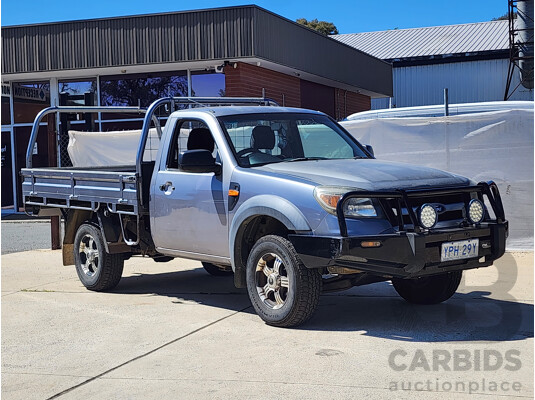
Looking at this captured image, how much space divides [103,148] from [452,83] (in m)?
26.0

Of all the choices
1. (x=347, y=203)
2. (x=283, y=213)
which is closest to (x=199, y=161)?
(x=283, y=213)

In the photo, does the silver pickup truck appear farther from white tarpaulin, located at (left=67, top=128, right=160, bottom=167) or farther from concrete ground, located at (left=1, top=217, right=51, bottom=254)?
concrete ground, located at (left=1, top=217, right=51, bottom=254)

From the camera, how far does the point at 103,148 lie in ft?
46.1

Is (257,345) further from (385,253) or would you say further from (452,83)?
(452,83)

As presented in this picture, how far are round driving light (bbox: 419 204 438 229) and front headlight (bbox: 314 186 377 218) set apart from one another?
1.20 feet

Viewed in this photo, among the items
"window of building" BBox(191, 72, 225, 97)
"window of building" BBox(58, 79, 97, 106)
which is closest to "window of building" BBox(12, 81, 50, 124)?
"window of building" BBox(58, 79, 97, 106)

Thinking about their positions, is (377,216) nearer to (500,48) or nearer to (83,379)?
(83,379)

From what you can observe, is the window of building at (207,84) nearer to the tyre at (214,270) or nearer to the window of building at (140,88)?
the window of building at (140,88)

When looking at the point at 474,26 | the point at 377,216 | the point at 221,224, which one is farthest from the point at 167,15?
the point at 474,26

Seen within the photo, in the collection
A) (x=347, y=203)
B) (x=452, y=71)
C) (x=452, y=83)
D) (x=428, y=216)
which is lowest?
(x=428, y=216)

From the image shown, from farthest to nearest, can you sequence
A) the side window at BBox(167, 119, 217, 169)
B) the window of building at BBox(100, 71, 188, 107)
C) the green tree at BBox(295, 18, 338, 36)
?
the green tree at BBox(295, 18, 338, 36) < the window of building at BBox(100, 71, 188, 107) < the side window at BBox(167, 119, 217, 169)

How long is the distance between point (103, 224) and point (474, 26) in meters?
38.5

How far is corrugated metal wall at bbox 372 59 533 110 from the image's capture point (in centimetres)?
3616

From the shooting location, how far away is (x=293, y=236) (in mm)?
6434
